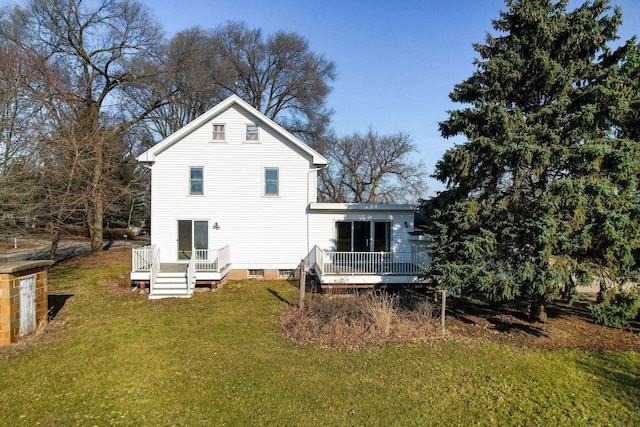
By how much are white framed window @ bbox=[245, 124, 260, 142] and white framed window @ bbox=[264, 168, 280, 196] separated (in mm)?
1385

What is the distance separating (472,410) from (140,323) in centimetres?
809

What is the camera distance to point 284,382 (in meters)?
6.36

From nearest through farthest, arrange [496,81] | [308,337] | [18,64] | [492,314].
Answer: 1. [308,337]
2. [496,81]
3. [492,314]
4. [18,64]

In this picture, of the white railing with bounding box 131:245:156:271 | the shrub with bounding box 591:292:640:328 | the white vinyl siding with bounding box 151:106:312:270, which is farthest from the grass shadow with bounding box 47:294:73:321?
the shrub with bounding box 591:292:640:328

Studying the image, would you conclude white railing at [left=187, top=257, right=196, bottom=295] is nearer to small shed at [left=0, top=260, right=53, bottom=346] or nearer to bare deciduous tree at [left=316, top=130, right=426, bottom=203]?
small shed at [left=0, top=260, right=53, bottom=346]

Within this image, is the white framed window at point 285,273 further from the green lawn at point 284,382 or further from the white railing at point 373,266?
the green lawn at point 284,382

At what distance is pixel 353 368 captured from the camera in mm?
6953

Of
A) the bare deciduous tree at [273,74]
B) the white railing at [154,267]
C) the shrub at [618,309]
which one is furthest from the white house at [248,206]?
the bare deciduous tree at [273,74]

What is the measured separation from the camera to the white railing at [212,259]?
13.2m

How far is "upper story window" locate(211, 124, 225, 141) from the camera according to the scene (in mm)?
14922

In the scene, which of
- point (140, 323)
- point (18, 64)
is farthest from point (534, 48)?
point (18, 64)

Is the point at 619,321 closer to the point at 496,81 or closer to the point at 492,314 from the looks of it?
the point at 492,314

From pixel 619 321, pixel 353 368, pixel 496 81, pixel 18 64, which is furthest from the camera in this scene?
pixel 18 64

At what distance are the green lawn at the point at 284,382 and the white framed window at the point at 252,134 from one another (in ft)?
27.5
